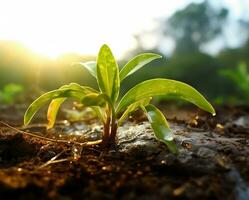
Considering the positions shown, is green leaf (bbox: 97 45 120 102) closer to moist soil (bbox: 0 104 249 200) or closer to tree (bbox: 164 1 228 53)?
moist soil (bbox: 0 104 249 200)

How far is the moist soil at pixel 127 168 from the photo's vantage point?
129 cm

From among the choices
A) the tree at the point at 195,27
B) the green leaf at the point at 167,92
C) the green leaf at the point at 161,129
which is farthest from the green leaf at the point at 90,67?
the tree at the point at 195,27

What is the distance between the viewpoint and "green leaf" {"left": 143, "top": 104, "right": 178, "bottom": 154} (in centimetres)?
159

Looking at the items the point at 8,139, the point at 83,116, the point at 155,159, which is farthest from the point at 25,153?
the point at 83,116

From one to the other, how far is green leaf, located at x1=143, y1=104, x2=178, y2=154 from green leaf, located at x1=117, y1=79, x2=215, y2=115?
0.27 feet

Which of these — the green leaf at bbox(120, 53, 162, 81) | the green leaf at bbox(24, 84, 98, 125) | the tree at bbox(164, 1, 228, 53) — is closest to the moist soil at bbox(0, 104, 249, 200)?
the green leaf at bbox(24, 84, 98, 125)

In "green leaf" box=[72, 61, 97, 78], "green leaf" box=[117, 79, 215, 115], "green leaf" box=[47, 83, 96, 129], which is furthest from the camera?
"green leaf" box=[72, 61, 97, 78]

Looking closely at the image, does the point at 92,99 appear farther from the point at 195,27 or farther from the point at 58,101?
the point at 195,27

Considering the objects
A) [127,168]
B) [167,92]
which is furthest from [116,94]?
[127,168]

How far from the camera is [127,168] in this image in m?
1.52

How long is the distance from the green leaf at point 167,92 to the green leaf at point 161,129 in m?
0.08

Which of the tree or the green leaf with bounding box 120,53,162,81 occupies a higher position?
the tree

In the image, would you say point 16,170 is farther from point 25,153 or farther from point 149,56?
point 149,56

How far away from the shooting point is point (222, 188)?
4.63 ft
